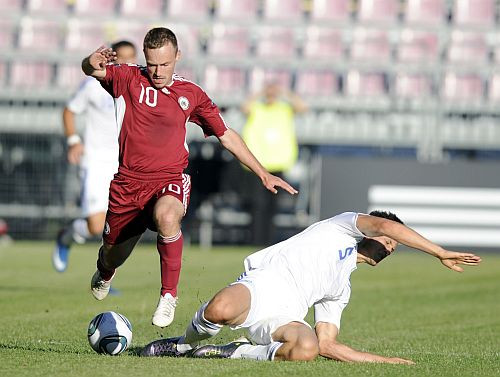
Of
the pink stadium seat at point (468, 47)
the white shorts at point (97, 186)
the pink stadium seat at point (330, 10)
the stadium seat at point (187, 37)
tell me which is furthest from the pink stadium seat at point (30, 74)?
the white shorts at point (97, 186)

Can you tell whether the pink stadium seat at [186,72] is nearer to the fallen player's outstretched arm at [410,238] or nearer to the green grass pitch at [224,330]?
the green grass pitch at [224,330]

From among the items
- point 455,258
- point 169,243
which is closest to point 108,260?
point 169,243

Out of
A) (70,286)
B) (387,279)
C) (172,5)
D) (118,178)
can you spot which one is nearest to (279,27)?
(172,5)

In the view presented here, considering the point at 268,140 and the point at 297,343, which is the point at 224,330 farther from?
the point at 268,140

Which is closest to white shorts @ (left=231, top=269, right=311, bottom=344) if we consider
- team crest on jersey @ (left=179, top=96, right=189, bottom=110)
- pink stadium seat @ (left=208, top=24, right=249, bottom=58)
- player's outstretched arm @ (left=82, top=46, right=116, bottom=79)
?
team crest on jersey @ (left=179, top=96, right=189, bottom=110)

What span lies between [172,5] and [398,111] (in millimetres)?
5014

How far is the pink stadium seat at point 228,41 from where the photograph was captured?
22516 mm

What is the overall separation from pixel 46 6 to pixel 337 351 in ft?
56.3

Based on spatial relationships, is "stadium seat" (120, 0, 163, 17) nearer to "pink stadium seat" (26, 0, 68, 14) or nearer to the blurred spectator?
"pink stadium seat" (26, 0, 68, 14)

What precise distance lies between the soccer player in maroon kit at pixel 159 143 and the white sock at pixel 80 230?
158 inches

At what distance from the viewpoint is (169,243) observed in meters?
7.93

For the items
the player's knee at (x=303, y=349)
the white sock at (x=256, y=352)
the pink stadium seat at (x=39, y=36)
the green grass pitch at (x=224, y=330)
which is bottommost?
the green grass pitch at (x=224, y=330)

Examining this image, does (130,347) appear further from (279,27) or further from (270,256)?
(279,27)

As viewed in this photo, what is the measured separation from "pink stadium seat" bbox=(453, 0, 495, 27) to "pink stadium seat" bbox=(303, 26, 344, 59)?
244 centimetres
